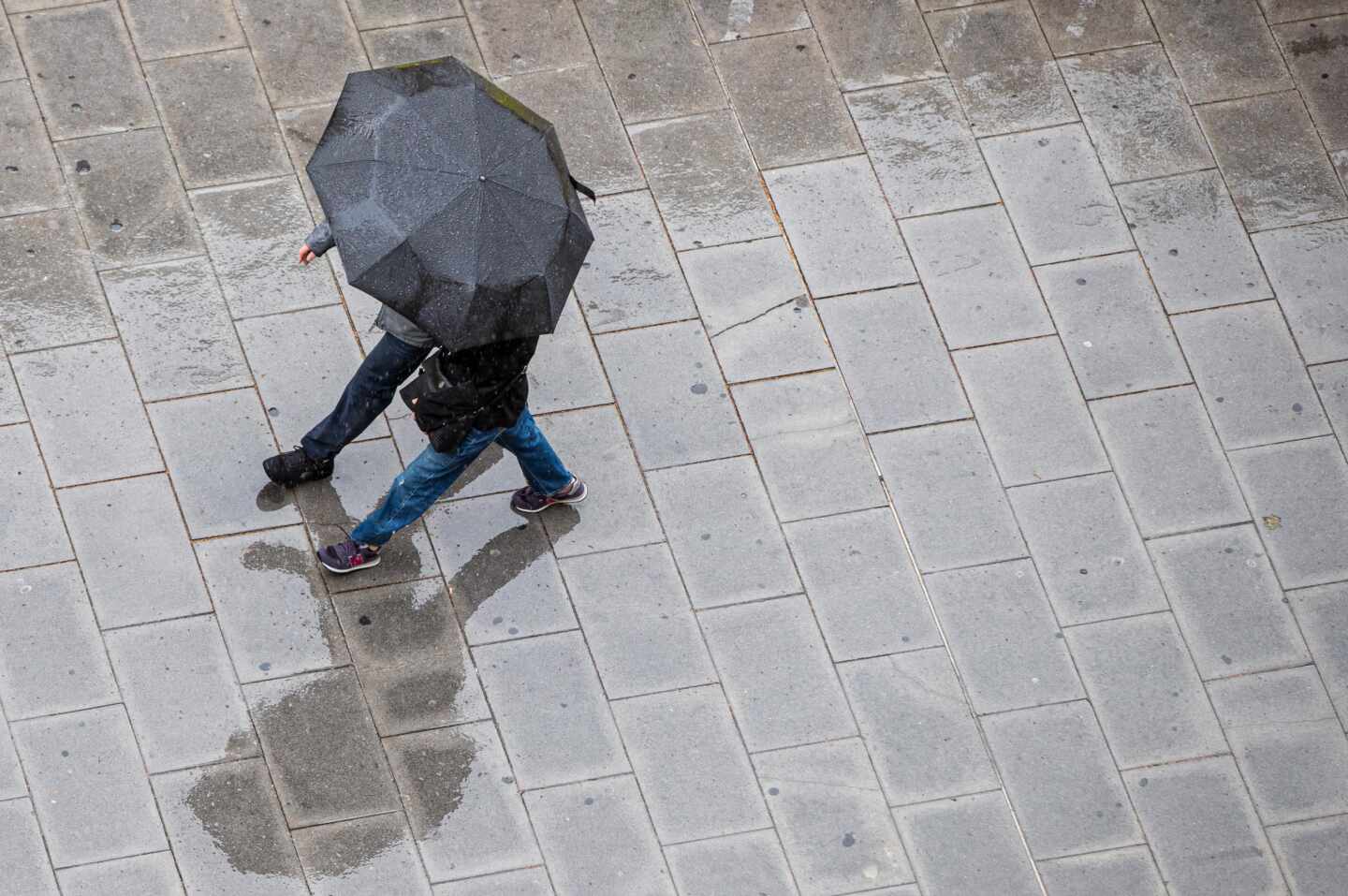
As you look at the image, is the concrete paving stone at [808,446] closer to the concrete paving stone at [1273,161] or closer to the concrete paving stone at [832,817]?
the concrete paving stone at [832,817]

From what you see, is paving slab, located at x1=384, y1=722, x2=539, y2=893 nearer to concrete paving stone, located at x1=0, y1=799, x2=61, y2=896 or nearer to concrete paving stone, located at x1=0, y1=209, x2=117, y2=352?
concrete paving stone, located at x1=0, y1=799, x2=61, y2=896

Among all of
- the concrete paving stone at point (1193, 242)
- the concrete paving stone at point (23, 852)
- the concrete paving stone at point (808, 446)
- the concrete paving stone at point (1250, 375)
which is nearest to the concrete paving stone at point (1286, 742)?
the concrete paving stone at point (1250, 375)

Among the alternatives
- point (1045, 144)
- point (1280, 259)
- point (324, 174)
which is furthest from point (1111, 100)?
point (324, 174)

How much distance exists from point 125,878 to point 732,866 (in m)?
2.24

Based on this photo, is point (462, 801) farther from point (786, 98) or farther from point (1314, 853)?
point (786, 98)

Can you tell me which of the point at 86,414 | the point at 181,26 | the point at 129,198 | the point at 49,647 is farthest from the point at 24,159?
the point at 49,647

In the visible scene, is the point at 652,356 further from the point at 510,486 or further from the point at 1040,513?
the point at 1040,513

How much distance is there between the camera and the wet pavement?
21.8ft

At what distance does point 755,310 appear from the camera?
780 centimetres

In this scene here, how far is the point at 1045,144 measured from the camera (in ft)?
27.5

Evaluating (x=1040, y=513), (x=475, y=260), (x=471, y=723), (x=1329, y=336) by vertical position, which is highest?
(x=475, y=260)

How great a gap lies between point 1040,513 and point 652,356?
1.81 m

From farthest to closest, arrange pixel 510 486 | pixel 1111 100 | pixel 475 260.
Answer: pixel 1111 100
pixel 510 486
pixel 475 260

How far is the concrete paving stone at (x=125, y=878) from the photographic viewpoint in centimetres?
632
